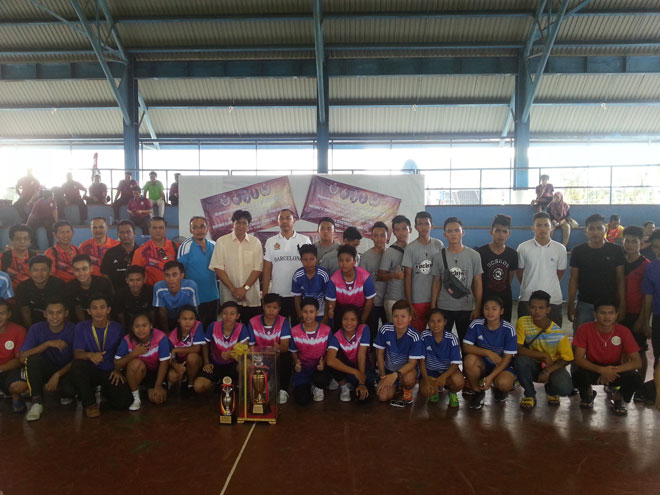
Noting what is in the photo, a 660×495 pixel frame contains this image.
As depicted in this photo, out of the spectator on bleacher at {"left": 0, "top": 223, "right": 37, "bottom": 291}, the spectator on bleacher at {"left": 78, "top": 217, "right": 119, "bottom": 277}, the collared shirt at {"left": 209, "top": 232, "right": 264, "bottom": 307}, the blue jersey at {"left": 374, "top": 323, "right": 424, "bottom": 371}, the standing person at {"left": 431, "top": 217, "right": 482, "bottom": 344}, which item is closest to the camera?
the blue jersey at {"left": 374, "top": 323, "right": 424, "bottom": 371}

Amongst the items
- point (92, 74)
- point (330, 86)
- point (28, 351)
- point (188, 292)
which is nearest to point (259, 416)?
point (188, 292)

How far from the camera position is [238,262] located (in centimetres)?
502

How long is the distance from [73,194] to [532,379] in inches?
425

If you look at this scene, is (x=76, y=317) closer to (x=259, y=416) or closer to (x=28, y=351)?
(x=28, y=351)

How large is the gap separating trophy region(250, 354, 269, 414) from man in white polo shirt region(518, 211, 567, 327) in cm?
262

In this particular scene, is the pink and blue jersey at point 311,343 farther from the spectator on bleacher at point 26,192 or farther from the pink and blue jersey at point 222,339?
the spectator on bleacher at point 26,192

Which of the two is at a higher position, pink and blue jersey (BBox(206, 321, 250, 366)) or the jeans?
pink and blue jersey (BBox(206, 321, 250, 366))

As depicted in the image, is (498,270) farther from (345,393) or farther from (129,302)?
(129,302)

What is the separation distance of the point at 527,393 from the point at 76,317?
4.34 meters

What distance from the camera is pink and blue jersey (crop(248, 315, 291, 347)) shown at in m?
4.47

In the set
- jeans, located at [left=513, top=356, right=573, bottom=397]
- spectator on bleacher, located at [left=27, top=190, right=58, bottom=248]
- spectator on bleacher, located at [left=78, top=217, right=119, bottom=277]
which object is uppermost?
spectator on bleacher, located at [left=27, top=190, right=58, bottom=248]

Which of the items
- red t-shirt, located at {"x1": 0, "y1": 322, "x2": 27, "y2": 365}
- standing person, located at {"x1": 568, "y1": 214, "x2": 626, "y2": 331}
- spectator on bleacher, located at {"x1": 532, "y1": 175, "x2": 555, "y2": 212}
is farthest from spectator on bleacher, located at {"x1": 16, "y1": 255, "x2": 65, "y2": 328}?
spectator on bleacher, located at {"x1": 532, "y1": 175, "x2": 555, "y2": 212}

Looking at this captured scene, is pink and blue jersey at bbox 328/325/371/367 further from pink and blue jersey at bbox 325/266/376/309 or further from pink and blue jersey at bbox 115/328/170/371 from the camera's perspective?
pink and blue jersey at bbox 115/328/170/371

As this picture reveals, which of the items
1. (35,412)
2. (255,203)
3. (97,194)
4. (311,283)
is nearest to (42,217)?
(97,194)
